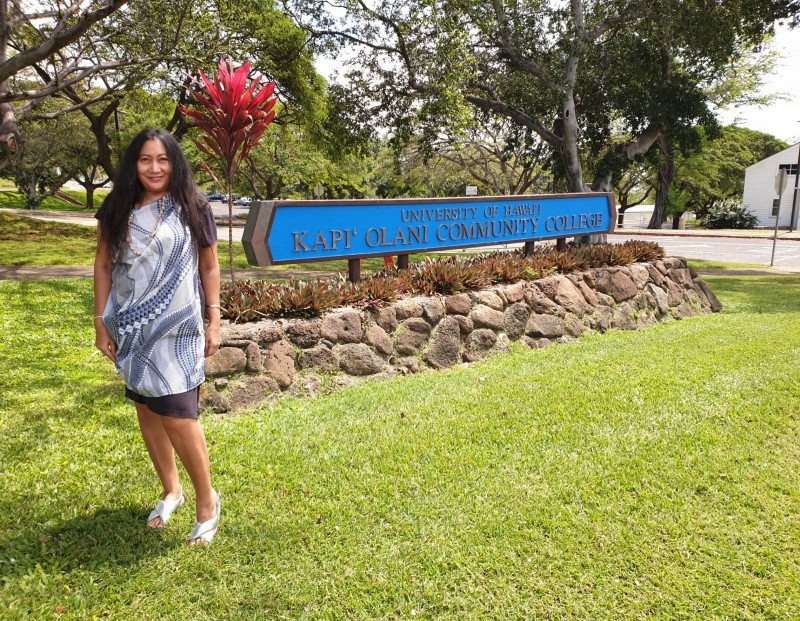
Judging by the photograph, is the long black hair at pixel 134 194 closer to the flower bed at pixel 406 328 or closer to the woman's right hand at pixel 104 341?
the woman's right hand at pixel 104 341

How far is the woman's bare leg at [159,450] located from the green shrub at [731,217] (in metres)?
39.6

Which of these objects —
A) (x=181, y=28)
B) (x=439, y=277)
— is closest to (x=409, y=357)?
(x=439, y=277)

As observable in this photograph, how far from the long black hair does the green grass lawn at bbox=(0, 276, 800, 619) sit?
139cm

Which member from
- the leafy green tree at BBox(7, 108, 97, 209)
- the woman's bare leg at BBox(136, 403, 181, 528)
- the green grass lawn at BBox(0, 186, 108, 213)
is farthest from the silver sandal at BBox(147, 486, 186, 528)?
the green grass lawn at BBox(0, 186, 108, 213)

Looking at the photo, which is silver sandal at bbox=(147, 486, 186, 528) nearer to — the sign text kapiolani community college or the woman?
the woman

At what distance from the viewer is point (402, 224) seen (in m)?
6.02

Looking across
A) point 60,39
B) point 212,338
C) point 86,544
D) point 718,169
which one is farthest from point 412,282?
point 718,169

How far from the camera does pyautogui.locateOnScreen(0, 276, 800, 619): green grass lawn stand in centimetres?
236

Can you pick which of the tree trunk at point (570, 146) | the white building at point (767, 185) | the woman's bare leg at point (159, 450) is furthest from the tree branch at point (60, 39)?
the white building at point (767, 185)

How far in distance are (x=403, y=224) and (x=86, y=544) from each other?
13.8 feet

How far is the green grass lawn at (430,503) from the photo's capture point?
7.73ft

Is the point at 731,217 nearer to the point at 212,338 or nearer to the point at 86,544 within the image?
the point at 212,338

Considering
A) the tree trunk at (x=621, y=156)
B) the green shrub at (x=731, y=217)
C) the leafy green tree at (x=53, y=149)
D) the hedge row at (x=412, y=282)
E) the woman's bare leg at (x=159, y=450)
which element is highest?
the leafy green tree at (x=53, y=149)

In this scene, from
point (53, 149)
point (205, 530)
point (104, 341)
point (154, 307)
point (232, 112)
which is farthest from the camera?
point (53, 149)
